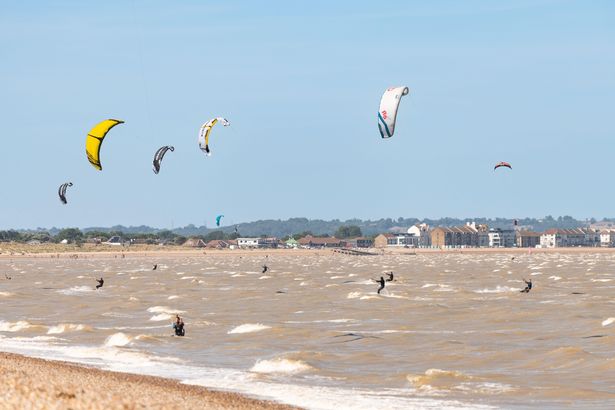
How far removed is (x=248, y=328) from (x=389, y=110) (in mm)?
10350

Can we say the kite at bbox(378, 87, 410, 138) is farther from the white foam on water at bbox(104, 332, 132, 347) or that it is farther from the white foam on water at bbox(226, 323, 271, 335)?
the white foam on water at bbox(104, 332, 132, 347)

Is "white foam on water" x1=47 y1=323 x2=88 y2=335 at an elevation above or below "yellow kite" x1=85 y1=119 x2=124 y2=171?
below

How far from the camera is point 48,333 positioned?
3234cm

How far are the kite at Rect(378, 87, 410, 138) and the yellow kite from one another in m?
10.6

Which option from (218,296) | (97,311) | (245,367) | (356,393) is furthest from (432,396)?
(218,296)

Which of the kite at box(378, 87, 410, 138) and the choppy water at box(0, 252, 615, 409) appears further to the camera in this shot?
the kite at box(378, 87, 410, 138)

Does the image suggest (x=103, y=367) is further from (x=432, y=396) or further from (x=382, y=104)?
(x=382, y=104)

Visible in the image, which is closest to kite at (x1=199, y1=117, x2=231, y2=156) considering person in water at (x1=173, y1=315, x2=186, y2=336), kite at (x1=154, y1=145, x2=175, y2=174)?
kite at (x1=154, y1=145, x2=175, y2=174)

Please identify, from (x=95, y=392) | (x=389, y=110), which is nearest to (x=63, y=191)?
(x=389, y=110)

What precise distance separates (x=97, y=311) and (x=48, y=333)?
810 centimetres

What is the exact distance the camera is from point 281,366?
79.5 ft

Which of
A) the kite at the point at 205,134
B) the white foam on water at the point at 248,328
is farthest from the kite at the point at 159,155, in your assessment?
the white foam on water at the point at 248,328

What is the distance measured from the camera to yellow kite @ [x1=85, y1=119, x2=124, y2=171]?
4284cm

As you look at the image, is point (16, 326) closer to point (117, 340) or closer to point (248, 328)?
point (117, 340)
